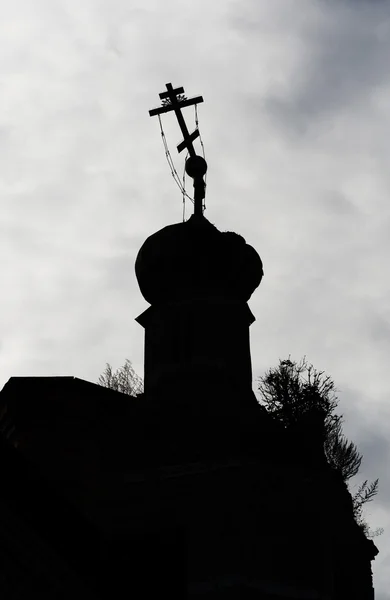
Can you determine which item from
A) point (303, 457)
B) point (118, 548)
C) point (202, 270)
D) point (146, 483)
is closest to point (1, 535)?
point (118, 548)

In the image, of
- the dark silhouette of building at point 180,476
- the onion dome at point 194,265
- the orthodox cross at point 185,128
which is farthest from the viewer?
the orthodox cross at point 185,128

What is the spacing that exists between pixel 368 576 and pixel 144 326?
661 cm

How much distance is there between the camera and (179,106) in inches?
802

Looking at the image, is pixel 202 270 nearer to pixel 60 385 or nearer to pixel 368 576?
pixel 60 385

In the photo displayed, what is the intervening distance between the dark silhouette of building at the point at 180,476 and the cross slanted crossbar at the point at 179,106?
Result: 6.43 ft

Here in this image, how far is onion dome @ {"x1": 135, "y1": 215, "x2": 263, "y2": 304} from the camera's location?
60.2 ft

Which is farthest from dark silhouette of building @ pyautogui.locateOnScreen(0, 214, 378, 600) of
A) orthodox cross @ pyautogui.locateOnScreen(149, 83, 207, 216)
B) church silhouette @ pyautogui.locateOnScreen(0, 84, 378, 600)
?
orthodox cross @ pyautogui.locateOnScreen(149, 83, 207, 216)

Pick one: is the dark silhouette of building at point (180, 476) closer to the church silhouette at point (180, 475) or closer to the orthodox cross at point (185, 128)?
the church silhouette at point (180, 475)

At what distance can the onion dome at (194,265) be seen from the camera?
1836 centimetres

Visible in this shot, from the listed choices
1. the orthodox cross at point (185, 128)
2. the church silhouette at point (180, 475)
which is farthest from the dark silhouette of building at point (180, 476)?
the orthodox cross at point (185, 128)

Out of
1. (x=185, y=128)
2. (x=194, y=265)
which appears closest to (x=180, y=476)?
(x=194, y=265)

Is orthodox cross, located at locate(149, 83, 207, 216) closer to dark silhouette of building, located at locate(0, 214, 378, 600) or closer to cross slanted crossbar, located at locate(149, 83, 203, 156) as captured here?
cross slanted crossbar, located at locate(149, 83, 203, 156)

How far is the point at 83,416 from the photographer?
1764 centimetres

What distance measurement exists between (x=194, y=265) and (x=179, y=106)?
163 inches
